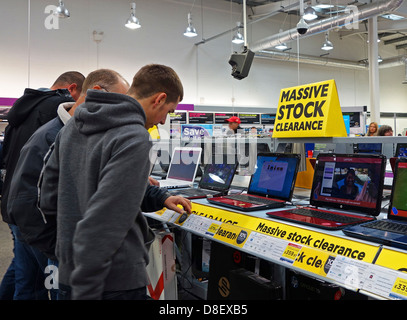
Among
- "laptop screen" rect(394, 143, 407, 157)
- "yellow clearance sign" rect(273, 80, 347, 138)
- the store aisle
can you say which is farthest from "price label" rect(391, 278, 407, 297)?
the store aisle

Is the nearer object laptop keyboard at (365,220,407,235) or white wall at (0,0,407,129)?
laptop keyboard at (365,220,407,235)

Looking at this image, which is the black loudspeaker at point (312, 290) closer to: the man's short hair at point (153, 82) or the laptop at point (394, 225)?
the laptop at point (394, 225)

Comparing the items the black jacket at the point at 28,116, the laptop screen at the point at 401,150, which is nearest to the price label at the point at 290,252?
the laptop screen at the point at 401,150

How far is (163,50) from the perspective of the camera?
9883 millimetres

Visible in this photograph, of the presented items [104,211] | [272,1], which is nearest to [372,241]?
[104,211]

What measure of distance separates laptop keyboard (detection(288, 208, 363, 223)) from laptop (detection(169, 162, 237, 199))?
0.73m

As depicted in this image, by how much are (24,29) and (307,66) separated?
8.56 meters

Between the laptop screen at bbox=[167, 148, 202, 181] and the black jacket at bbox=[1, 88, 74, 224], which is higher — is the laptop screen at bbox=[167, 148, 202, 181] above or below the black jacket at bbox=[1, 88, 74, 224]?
below

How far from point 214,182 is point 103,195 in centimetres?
176

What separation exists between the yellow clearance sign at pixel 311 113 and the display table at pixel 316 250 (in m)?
0.63

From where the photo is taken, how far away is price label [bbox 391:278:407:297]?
1.11m

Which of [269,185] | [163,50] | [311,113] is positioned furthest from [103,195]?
[163,50]

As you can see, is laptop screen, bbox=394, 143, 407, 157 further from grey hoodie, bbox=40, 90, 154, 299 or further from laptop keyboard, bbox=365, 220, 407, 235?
grey hoodie, bbox=40, 90, 154, 299

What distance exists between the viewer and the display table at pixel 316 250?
1.18 meters
